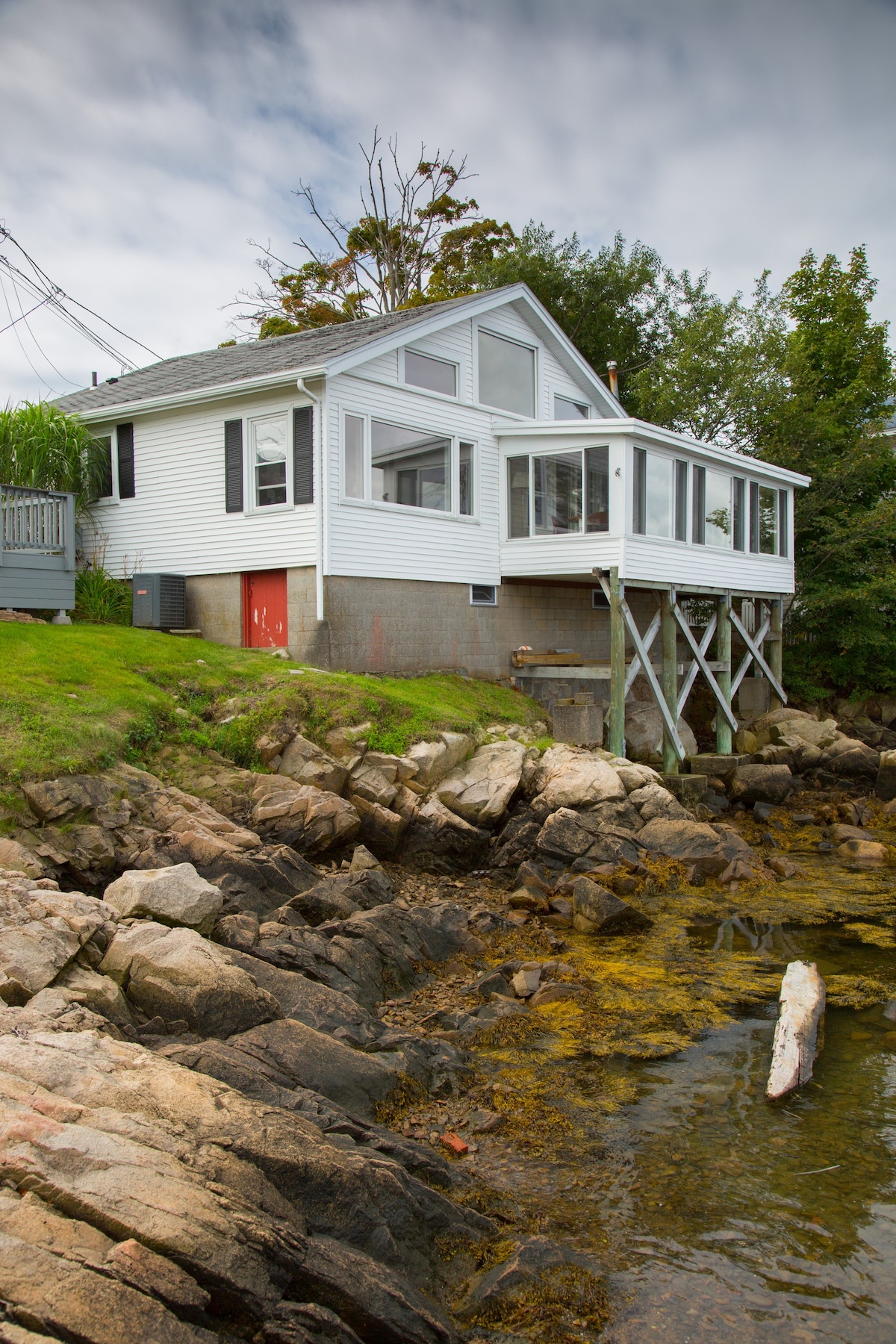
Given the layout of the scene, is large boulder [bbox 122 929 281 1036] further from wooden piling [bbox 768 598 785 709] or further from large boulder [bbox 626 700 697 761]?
wooden piling [bbox 768 598 785 709]

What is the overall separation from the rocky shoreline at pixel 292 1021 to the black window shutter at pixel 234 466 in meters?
5.67

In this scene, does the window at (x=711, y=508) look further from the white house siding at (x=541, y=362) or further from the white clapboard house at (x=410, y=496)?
the white house siding at (x=541, y=362)

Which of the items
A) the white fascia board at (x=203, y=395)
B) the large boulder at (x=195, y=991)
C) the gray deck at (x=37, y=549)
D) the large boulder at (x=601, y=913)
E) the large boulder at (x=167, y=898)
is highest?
the white fascia board at (x=203, y=395)

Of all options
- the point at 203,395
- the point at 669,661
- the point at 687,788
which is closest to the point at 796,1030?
the point at 687,788

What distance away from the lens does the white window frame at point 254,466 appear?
1508cm

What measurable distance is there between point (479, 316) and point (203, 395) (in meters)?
5.37

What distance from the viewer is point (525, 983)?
8.22 m

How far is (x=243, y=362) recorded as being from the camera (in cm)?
1753

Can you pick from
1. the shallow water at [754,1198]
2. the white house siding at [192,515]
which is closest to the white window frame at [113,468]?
the white house siding at [192,515]

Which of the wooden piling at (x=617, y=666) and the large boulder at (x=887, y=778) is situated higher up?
the wooden piling at (x=617, y=666)

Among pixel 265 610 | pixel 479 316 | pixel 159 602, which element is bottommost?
pixel 265 610

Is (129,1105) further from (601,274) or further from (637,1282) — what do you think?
(601,274)

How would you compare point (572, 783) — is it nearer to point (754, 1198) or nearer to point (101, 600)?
point (754, 1198)

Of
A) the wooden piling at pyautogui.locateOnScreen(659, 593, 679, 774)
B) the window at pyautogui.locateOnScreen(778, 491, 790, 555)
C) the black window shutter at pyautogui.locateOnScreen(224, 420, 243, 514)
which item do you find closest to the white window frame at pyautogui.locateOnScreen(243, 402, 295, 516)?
the black window shutter at pyautogui.locateOnScreen(224, 420, 243, 514)
